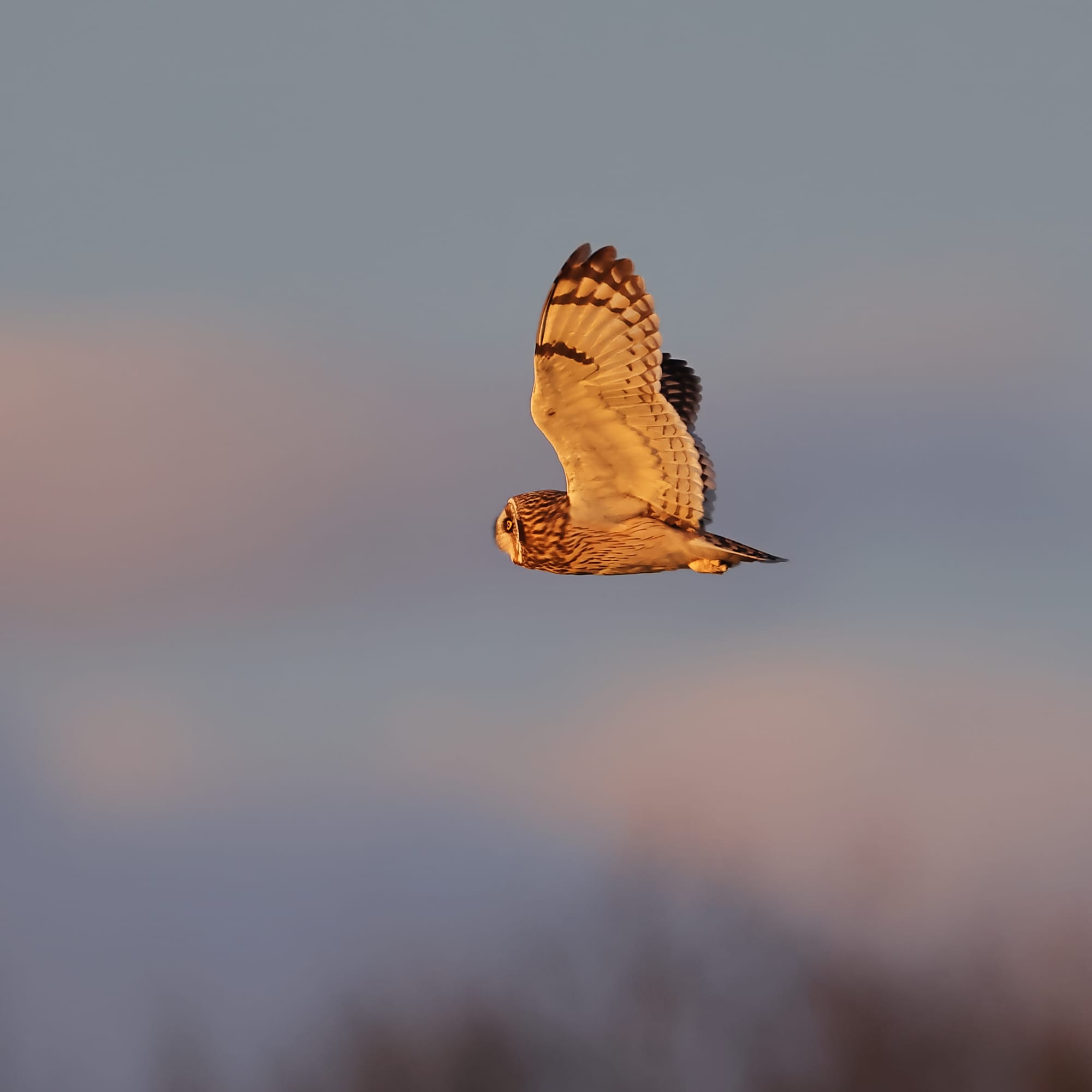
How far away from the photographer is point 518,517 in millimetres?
10898

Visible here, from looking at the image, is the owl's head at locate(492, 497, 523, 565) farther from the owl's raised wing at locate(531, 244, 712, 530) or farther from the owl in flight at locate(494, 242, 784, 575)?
the owl's raised wing at locate(531, 244, 712, 530)

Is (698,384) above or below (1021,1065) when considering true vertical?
above

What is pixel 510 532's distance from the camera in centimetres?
1097

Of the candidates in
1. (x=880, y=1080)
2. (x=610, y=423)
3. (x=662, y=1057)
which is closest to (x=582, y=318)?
(x=610, y=423)

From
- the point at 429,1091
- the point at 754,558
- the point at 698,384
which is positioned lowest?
the point at 429,1091

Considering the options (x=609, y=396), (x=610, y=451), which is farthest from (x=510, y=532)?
(x=609, y=396)

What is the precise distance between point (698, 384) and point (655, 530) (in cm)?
197

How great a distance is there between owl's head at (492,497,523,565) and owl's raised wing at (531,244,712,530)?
0.44 m

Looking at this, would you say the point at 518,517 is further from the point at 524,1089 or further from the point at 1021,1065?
the point at 1021,1065

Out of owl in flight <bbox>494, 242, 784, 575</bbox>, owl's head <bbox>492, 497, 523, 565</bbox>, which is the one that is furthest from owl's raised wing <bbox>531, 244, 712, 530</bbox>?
owl's head <bbox>492, 497, 523, 565</bbox>

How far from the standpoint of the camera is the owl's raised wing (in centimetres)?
997

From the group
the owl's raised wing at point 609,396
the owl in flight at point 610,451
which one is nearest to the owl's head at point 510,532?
the owl in flight at point 610,451

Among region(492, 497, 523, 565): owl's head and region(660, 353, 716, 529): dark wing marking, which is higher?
region(660, 353, 716, 529): dark wing marking

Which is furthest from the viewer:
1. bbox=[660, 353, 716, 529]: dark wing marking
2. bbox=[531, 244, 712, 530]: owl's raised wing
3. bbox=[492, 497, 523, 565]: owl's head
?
bbox=[660, 353, 716, 529]: dark wing marking
